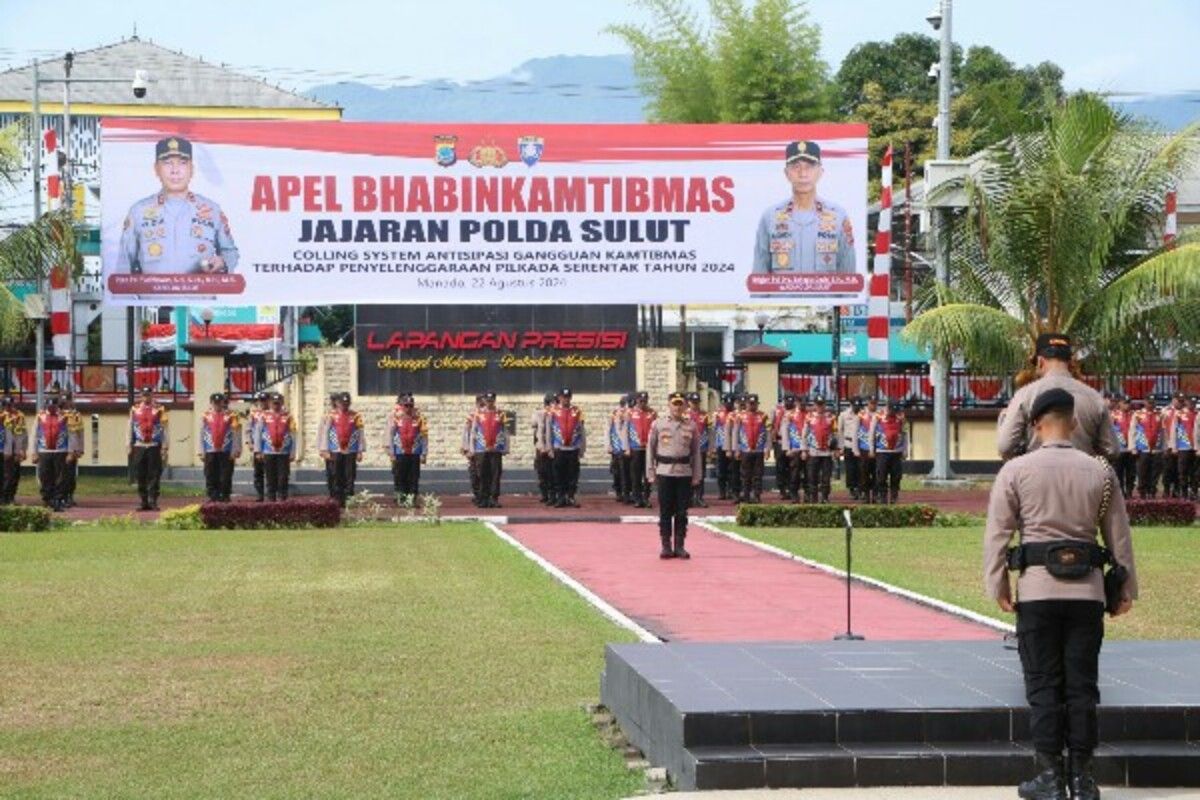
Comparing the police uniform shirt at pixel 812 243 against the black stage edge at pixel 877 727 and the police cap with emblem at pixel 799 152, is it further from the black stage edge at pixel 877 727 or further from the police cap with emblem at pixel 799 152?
the black stage edge at pixel 877 727

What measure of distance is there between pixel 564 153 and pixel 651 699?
91.4 ft

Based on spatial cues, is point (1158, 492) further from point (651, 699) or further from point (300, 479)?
point (651, 699)

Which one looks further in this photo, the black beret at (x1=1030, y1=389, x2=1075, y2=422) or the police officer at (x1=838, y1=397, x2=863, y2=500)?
the police officer at (x1=838, y1=397, x2=863, y2=500)

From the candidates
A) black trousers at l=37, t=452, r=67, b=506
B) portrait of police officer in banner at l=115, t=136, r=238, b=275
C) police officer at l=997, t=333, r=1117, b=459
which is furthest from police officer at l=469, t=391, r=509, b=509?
police officer at l=997, t=333, r=1117, b=459

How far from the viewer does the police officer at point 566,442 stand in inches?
1383

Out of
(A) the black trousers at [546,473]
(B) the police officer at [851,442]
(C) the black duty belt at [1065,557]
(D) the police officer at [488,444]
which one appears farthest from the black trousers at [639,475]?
(C) the black duty belt at [1065,557]

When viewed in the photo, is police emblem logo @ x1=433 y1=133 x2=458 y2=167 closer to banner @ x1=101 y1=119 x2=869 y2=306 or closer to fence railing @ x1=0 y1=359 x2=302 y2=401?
banner @ x1=101 y1=119 x2=869 y2=306

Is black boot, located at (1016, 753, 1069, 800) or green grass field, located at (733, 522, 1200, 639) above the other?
black boot, located at (1016, 753, 1069, 800)

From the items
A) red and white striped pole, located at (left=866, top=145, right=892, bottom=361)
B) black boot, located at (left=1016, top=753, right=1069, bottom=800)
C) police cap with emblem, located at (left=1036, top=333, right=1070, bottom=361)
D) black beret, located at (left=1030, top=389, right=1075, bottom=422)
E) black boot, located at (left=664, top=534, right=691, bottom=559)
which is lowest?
black boot, located at (left=664, top=534, right=691, bottom=559)

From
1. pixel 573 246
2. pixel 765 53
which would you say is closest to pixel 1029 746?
pixel 573 246

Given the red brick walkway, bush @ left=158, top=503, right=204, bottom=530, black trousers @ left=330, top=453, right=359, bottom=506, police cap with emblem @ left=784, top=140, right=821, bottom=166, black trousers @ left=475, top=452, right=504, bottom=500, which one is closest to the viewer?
the red brick walkway

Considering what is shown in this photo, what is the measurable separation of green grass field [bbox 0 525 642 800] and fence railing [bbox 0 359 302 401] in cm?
2105

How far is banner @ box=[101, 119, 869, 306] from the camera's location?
37438 millimetres

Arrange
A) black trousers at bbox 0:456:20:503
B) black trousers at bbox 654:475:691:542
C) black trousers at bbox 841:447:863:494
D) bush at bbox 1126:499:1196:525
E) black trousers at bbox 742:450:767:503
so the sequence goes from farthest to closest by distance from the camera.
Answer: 1. black trousers at bbox 841:447:863:494
2. black trousers at bbox 742:450:767:503
3. black trousers at bbox 0:456:20:503
4. bush at bbox 1126:499:1196:525
5. black trousers at bbox 654:475:691:542
